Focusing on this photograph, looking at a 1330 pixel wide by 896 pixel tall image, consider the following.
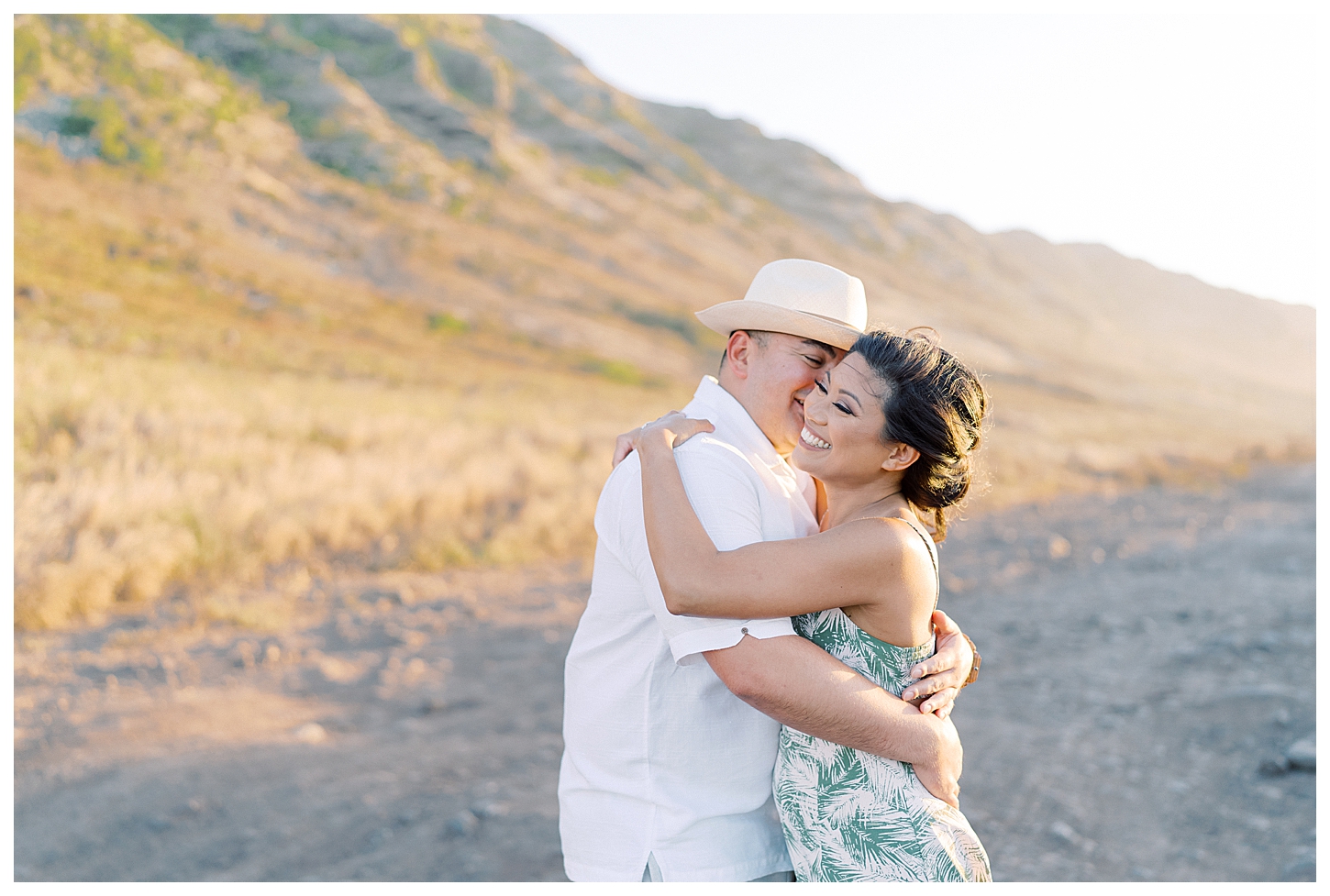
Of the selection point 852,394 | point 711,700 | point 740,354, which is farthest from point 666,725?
point 740,354

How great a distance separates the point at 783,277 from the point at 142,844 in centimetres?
426

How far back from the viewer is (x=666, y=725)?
208cm

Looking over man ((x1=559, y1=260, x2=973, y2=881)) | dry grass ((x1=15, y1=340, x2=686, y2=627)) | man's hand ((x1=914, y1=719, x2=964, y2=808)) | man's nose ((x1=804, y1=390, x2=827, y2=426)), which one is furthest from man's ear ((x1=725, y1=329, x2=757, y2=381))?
dry grass ((x1=15, y1=340, x2=686, y2=627))

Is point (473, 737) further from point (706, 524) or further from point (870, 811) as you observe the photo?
point (706, 524)

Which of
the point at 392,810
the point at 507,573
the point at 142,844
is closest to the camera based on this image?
the point at 142,844

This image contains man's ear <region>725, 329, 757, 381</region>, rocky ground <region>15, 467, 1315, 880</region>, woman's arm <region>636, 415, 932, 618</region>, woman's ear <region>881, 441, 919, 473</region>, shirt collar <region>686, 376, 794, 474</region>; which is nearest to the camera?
woman's arm <region>636, 415, 932, 618</region>

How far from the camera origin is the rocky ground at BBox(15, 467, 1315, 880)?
4473 millimetres

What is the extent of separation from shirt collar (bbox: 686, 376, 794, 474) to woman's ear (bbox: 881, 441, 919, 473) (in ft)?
1.02

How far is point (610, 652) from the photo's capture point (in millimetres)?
2174

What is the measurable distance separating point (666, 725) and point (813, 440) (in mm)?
782

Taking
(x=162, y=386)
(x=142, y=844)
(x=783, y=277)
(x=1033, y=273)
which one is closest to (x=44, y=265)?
(x=162, y=386)

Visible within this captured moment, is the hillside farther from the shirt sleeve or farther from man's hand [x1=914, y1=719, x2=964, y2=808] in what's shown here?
man's hand [x1=914, y1=719, x2=964, y2=808]

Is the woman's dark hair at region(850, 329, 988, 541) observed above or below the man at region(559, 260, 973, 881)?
above
